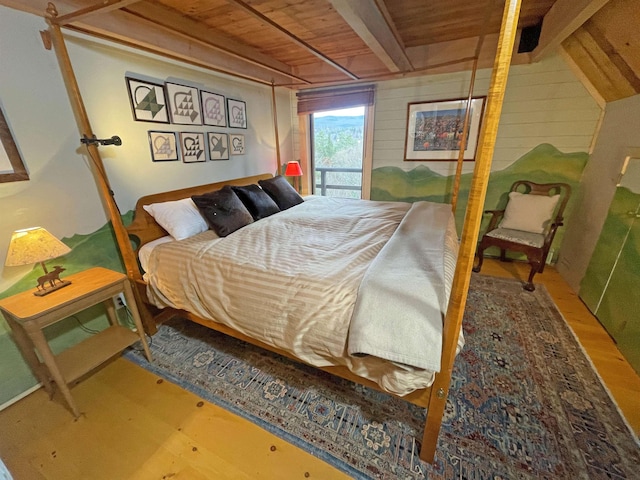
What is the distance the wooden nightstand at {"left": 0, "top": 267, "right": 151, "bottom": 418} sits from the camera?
53.9 inches

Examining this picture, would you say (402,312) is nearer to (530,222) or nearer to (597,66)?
(530,222)

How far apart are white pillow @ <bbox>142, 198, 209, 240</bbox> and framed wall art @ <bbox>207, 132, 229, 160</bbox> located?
0.83 meters

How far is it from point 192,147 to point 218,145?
0.34 m

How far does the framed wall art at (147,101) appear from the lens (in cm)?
211

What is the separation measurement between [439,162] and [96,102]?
11.6ft

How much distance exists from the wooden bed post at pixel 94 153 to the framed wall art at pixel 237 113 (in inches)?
56.7

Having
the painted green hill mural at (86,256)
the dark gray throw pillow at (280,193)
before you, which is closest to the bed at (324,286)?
the painted green hill mural at (86,256)

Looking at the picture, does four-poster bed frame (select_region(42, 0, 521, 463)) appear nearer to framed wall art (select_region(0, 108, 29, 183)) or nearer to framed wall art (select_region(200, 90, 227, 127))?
framed wall art (select_region(0, 108, 29, 183))

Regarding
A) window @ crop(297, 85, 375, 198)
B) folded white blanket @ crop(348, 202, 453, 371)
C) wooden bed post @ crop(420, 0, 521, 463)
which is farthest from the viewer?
window @ crop(297, 85, 375, 198)

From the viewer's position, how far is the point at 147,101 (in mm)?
2201

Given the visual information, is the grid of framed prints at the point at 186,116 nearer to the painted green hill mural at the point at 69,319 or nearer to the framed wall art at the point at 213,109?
the framed wall art at the point at 213,109

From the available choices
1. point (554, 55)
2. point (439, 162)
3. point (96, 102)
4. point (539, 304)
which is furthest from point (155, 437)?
point (554, 55)

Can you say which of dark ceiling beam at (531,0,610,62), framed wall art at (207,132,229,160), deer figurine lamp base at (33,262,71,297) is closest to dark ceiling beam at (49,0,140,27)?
framed wall art at (207,132,229,160)

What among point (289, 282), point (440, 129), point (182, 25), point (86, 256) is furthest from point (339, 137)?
point (86, 256)
